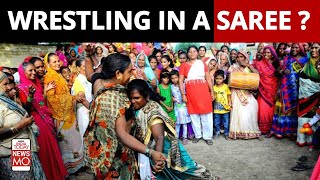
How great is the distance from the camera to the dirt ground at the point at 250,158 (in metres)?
4.04

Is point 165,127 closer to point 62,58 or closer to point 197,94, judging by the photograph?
point 197,94

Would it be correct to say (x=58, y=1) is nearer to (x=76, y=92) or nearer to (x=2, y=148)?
(x=76, y=92)

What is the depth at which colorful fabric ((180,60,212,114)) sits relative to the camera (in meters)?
4.05

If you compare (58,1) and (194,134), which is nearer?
(58,1)

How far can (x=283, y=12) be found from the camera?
3789 mm

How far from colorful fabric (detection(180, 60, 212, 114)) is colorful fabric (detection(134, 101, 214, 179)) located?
0.38 meters

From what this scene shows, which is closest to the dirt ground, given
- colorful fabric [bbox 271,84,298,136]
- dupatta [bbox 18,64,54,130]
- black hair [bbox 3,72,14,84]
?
colorful fabric [bbox 271,84,298,136]

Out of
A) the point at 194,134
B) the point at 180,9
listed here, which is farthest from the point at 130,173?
the point at 180,9

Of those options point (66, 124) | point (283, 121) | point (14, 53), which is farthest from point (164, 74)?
point (14, 53)

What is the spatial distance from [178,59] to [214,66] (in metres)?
0.40

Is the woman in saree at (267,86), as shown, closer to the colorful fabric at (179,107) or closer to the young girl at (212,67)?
the young girl at (212,67)

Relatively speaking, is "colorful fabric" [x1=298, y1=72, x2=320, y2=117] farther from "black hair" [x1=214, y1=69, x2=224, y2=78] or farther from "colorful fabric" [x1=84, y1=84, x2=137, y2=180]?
"colorful fabric" [x1=84, y1=84, x2=137, y2=180]

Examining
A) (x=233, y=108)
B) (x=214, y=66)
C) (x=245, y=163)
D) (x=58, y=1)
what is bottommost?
(x=245, y=163)

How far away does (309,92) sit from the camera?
412cm
